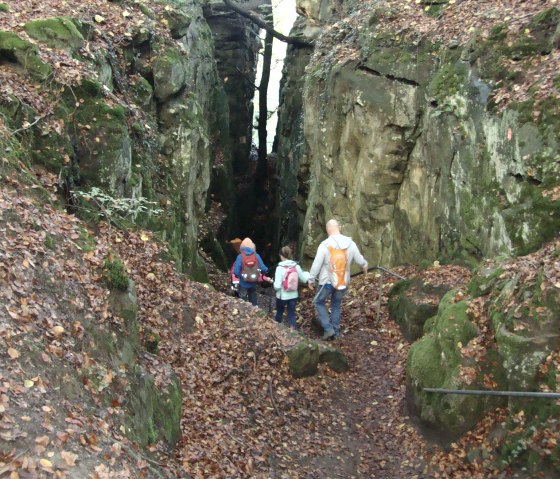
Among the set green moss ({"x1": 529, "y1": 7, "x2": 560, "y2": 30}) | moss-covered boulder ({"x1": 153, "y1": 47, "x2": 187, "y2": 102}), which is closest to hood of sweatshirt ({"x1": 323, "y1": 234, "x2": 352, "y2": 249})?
green moss ({"x1": 529, "y1": 7, "x2": 560, "y2": 30})

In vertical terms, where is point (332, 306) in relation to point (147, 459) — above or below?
above

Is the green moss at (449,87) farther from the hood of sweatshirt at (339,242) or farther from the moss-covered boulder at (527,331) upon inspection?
the moss-covered boulder at (527,331)

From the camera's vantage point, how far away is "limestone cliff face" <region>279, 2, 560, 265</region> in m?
10.6

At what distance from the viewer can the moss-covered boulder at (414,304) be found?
1138cm

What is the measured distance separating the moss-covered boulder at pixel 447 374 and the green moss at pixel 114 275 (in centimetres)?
454

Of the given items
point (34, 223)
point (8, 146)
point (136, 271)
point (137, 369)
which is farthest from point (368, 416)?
point (8, 146)

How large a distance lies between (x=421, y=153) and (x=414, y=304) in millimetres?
5068

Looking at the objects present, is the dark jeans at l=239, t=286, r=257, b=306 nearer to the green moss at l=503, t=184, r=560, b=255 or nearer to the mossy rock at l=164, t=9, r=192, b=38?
the green moss at l=503, t=184, r=560, b=255

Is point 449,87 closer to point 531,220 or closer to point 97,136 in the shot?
point 531,220

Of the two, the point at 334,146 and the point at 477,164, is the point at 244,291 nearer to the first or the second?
the point at 477,164

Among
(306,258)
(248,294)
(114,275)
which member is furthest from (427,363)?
(306,258)

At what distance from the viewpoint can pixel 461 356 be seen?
8000 millimetres

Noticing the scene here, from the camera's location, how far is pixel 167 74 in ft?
51.9

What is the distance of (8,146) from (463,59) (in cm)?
977
